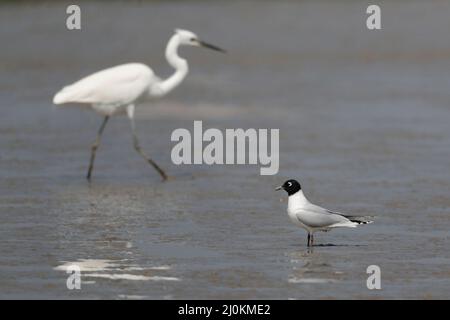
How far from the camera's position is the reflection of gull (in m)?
9.85

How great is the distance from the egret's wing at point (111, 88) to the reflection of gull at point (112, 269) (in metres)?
5.72

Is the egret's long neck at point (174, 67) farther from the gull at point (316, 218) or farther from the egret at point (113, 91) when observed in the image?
the gull at point (316, 218)

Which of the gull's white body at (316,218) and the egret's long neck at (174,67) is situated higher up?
the egret's long neck at (174,67)

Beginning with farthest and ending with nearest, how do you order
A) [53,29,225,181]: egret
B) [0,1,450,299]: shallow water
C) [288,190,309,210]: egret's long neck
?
[53,29,225,181]: egret < [288,190,309,210]: egret's long neck < [0,1,450,299]: shallow water

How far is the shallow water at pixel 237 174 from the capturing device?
32.9 ft

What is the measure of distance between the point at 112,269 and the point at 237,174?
17.8 ft

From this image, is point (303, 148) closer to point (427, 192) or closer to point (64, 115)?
point (427, 192)

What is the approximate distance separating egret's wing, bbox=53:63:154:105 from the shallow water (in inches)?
35.4

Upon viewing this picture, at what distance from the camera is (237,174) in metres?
15.4

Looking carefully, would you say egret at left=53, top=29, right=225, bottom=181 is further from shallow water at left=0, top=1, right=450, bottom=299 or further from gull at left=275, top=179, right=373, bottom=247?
gull at left=275, top=179, right=373, bottom=247

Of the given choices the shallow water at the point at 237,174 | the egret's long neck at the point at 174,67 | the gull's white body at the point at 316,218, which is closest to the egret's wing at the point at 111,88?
the egret's long neck at the point at 174,67

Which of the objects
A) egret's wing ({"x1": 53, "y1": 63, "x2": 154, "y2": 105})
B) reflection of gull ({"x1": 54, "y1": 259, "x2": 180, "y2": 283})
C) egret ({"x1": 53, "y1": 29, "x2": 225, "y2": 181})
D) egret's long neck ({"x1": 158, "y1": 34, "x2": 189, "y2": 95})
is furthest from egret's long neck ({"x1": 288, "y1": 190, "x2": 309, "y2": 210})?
egret's long neck ({"x1": 158, "y1": 34, "x2": 189, "y2": 95})

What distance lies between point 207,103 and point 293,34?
39.5 ft

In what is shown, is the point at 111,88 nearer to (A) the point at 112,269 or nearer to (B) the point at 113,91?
(B) the point at 113,91
